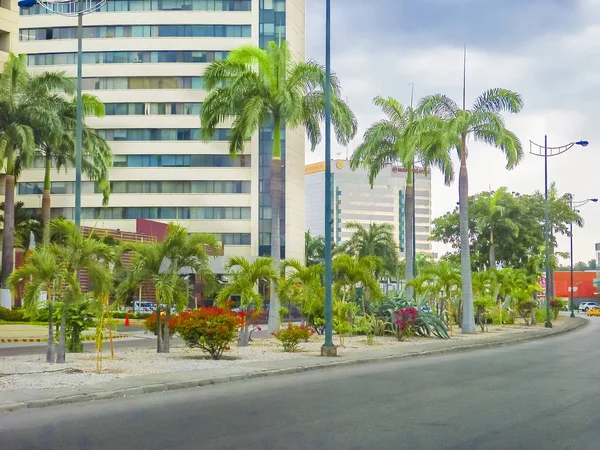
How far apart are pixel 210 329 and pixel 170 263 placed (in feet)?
8.75

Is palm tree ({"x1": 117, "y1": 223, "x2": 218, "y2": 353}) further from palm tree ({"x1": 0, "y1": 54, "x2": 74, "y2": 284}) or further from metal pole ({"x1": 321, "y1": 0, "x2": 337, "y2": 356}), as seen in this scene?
palm tree ({"x1": 0, "y1": 54, "x2": 74, "y2": 284})

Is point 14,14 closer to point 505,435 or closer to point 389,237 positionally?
point 389,237

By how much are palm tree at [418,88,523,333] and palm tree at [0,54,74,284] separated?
1917 cm

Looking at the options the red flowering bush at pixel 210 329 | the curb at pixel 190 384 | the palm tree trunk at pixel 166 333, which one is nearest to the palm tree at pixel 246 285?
the palm tree trunk at pixel 166 333

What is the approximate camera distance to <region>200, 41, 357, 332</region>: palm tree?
35.2 m

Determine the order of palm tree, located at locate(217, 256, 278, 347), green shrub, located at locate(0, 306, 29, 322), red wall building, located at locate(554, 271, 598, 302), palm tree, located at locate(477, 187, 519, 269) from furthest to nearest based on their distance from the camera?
red wall building, located at locate(554, 271, 598, 302)
palm tree, located at locate(477, 187, 519, 269)
green shrub, located at locate(0, 306, 29, 322)
palm tree, located at locate(217, 256, 278, 347)

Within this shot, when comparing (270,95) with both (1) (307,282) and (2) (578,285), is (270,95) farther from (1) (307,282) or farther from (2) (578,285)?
(2) (578,285)

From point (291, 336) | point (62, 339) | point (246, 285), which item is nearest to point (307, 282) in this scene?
point (246, 285)

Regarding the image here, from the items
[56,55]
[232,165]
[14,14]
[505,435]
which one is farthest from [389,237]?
[505,435]

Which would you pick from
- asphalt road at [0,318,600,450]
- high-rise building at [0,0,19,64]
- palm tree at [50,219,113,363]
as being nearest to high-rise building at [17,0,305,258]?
high-rise building at [0,0,19,64]

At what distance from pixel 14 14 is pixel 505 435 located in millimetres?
51112

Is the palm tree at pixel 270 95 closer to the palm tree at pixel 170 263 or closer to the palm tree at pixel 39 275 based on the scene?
the palm tree at pixel 170 263

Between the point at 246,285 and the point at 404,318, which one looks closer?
the point at 246,285

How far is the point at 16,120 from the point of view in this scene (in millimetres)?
42500
